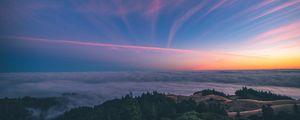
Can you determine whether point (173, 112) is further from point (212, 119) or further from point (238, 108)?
point (238, 108)

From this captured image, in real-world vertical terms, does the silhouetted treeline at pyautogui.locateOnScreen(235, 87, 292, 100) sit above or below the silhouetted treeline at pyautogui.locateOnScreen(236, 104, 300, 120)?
below

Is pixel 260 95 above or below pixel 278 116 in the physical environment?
below

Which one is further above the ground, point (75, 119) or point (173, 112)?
point (173, 112)

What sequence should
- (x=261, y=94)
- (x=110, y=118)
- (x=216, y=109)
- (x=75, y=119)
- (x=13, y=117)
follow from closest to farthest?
(x=216, y=109), (x=110, y=118), (x=261, y=94), (x=75, y=119), (x=13, y=117)

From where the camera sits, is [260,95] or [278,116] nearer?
[278,116]

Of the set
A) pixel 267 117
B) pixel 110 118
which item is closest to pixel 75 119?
pixel 110 118

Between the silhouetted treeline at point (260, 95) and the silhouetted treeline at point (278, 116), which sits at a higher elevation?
the silhouetted treeline at point (278, 116)

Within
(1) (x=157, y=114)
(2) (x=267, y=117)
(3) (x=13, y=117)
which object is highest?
(2) (x=267, y=117)

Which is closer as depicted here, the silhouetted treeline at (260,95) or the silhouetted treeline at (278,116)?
the silhouetted treeline at (278,116)

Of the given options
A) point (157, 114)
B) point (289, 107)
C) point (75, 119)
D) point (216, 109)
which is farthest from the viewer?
point (75, 119)

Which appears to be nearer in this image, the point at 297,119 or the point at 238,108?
the point at 297,119

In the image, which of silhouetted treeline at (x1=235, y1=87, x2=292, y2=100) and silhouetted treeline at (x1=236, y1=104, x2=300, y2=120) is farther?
silhouetted treeline at (x1=235, y1=87, x2=292, y2=100)
